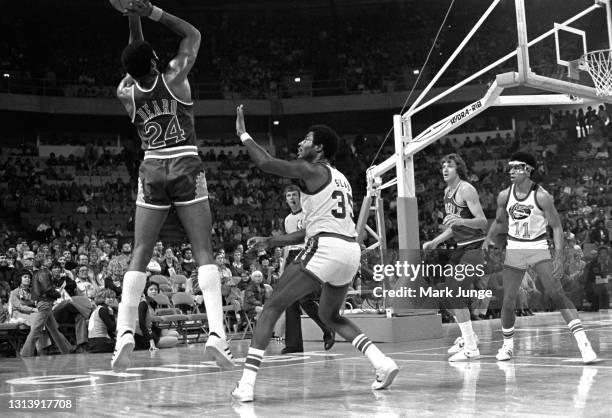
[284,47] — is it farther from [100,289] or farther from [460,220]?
[460,220]

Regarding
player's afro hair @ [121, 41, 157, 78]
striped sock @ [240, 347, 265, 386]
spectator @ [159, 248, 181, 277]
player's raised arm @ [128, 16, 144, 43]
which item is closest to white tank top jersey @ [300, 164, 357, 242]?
striped sock @ [240, 347, 265, 386]

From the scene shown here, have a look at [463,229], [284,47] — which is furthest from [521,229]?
[284,47]

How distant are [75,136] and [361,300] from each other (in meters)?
19.4

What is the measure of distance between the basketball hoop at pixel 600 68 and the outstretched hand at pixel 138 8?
25.0 ft

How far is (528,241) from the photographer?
7.76 metres

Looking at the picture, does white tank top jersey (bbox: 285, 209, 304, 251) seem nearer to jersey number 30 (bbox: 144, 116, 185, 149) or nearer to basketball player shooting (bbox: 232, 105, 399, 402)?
basketball player shooting (bbox: 232, 105, 399, 402)

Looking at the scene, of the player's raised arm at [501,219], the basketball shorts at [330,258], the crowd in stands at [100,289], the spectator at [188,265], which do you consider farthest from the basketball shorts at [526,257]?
the spectator at [188,265]

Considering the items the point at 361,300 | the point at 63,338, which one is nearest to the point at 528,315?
the point at 361,300

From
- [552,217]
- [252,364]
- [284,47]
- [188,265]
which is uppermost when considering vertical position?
[284,47]

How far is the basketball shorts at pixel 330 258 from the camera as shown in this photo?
5.69m

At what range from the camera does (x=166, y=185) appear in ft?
17.8

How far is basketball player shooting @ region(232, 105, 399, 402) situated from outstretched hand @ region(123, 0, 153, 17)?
3.18 feet

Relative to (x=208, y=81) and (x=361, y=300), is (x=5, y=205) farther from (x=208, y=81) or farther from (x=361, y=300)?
(x=361, y=300)

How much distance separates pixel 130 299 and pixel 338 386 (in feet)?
6.41
